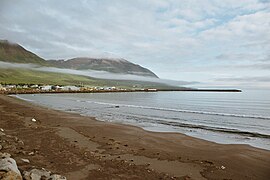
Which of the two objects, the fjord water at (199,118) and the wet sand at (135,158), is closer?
the wet sand at (135,158)

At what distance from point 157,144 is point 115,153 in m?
4.16

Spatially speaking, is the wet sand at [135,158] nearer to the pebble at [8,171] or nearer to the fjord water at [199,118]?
the pebble at [8,171]

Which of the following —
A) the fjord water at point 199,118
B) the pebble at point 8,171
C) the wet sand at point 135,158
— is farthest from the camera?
the fjord water at point 199,118

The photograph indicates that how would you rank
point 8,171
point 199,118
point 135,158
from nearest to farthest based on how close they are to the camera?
point 8,171
point 135,158
point 199,118

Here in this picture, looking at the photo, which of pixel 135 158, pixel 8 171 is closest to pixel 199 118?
pixel 135 158

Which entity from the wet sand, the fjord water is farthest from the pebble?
the fjord water

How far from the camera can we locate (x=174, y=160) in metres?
12.0

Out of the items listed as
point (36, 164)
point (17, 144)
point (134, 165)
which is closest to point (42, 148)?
point (17, 144)

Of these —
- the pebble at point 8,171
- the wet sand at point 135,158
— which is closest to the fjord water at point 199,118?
the wet sand at point 135,158

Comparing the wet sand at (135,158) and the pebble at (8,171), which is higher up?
the pebble at (8,171)

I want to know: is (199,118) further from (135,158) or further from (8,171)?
(8,171)

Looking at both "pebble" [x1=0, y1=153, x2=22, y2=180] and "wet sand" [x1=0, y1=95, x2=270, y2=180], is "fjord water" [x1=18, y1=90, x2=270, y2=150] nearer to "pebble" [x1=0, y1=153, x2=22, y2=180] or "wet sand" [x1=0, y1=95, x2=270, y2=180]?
"wet sand" [x1=0, y1=95, x2=270, y2=180]

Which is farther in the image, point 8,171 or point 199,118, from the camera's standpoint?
point 199,118

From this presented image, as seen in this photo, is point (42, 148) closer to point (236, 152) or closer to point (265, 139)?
point (236, 152)
